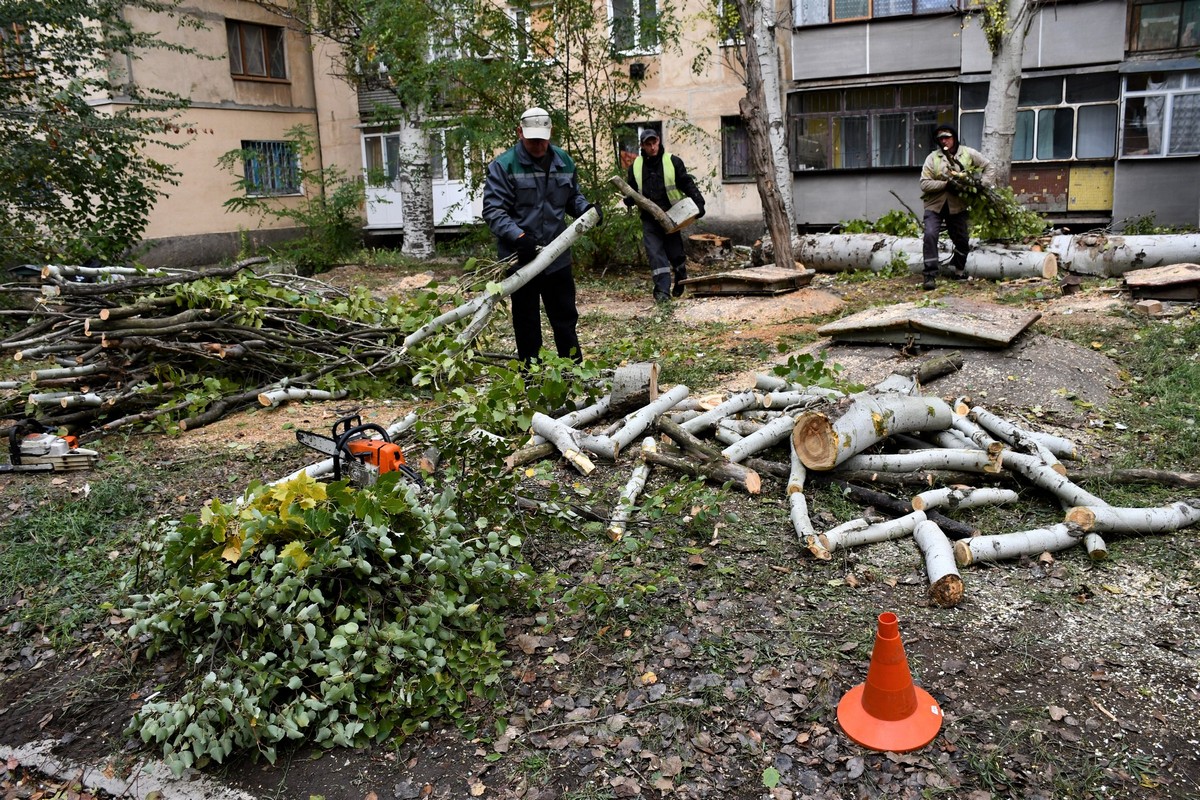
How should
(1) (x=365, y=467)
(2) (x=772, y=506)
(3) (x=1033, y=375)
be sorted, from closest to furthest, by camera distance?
1. (1) (x=365, y=467)
2. (2) (x=772, y=506)
3. (3) (x=1033, y=375)

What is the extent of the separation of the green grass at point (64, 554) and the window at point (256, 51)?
1877cm

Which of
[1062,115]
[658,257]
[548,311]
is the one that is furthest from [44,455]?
[1062,115]

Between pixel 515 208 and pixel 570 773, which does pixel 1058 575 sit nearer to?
pixel 570 773

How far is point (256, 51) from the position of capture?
22125mm

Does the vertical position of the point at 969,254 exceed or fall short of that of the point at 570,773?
it exceeds it

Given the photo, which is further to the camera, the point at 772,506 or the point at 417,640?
the point at 772,506

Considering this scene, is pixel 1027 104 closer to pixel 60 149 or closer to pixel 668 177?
pixel 668 177

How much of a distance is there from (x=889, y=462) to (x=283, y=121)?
21416 millimetres

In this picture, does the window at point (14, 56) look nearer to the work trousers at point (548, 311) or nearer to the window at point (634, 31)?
the window at point (634, 31)

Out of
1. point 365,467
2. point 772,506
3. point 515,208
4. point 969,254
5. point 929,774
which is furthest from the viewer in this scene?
point 969,254

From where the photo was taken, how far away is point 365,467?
393cm

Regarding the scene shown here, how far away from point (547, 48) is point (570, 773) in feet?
42.6

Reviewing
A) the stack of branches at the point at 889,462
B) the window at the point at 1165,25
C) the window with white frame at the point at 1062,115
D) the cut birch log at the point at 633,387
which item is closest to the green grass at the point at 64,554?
the stack of branches at the point at 889,462

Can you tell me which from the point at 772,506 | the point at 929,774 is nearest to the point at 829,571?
the point at 772,506
